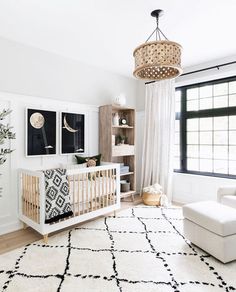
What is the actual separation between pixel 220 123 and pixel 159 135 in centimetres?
106

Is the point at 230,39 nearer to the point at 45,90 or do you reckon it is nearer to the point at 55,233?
the point at 45,90

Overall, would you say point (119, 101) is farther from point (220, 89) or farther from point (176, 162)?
point (220, 89)

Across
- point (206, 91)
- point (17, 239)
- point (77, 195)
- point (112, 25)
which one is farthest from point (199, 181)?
point (17, 239)

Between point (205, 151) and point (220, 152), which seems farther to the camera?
point (205, 151)

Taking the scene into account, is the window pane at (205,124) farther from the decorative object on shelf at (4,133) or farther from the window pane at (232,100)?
the decorative object on shelf at (4,133)

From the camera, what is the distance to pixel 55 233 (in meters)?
2.66

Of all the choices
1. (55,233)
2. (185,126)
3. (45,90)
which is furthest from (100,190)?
(185,126)

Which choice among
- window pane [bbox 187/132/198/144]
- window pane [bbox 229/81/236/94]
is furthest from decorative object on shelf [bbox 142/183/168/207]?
window pane [bbox 229/81/236/94]

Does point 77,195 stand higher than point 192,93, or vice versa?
point 192,93

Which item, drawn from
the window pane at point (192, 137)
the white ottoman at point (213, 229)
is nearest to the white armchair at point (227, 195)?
the white ottoman at point (213, 229)

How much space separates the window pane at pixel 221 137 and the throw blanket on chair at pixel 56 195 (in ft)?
8.42

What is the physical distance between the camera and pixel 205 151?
3750 mm

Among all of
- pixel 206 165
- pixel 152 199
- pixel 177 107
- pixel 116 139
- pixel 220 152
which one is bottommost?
pixel 152 199

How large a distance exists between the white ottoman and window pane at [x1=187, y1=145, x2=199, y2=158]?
1575 millimetres
